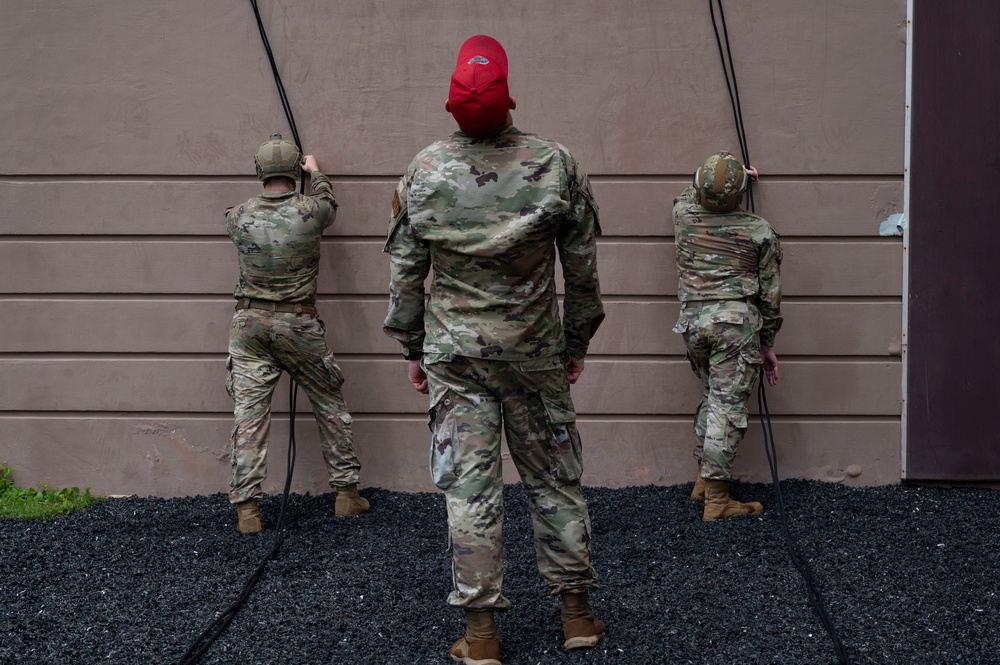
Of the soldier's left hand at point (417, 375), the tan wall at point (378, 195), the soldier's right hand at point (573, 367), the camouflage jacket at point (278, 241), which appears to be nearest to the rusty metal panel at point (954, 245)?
the tan wall at point (378, 195)

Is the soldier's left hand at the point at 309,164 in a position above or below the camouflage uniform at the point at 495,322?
above

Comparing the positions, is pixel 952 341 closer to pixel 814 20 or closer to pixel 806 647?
pixel 814 20

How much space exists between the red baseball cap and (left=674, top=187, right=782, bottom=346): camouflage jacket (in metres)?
2.27

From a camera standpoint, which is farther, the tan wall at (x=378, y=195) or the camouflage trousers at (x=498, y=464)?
the tan wall at (x=378, y=195)

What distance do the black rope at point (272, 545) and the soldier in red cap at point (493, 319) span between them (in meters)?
1.07

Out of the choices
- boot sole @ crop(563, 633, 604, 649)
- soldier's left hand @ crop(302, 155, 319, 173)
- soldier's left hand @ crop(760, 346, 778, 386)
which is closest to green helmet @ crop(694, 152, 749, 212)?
soldier's left hand @ crop(760, 346, 778, 386)

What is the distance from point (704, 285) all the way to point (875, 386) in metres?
1.44

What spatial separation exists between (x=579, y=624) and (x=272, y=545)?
6.82ft

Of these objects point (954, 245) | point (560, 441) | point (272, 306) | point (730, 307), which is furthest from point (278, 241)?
point (954, 245)

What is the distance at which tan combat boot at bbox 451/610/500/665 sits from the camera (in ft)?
11.9

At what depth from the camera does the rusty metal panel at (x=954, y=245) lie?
5.82m

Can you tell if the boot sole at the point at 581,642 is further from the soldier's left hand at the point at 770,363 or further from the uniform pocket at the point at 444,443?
the soldier's left hand at the point at 770,363

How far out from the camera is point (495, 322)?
3631mm

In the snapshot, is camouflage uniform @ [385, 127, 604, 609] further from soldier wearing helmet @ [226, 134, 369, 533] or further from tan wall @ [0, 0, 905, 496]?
tan wall @ [0, 0, 905, 496]
